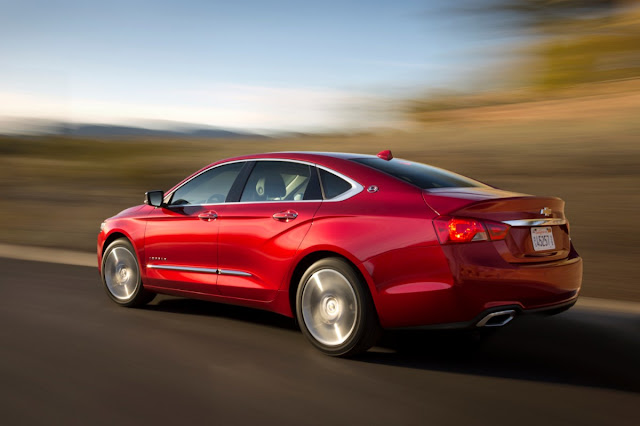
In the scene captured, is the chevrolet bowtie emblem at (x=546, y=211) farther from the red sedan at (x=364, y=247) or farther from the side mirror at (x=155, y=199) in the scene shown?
the side mirror at (x=155, y=199)

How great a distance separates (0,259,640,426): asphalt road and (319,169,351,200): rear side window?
1.17 m

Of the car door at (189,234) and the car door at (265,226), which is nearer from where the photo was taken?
the car door at (265,226)

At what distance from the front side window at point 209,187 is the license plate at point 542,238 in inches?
101

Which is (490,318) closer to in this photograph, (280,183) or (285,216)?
(285,216)

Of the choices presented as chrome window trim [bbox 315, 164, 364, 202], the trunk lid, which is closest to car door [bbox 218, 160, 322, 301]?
chrome window trim [bbox 315, 164, 364, 202]

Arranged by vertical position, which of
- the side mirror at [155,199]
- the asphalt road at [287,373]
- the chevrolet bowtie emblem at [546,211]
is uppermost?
the chevrolet bowtie emblem at [546,211]

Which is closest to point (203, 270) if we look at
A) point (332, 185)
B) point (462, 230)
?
point (332, 185)

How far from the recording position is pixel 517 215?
4980 mm

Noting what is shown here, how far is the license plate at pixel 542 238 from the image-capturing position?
5.05m

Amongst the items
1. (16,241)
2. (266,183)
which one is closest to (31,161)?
(16,241)

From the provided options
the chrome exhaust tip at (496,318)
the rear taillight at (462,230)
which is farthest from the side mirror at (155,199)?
the chrome exhaust tip at (496,318)

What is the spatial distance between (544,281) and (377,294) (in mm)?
1111

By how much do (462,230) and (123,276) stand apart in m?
3.83

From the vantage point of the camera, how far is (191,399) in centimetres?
434
